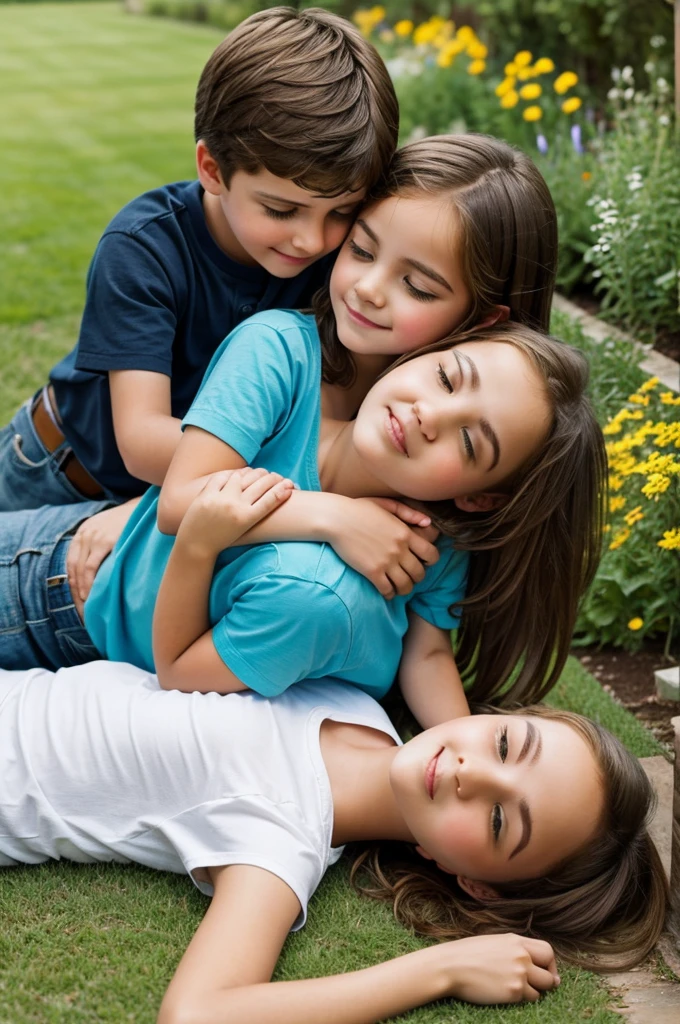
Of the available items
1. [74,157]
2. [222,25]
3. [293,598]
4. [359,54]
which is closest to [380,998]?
[293,598]

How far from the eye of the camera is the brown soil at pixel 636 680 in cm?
320

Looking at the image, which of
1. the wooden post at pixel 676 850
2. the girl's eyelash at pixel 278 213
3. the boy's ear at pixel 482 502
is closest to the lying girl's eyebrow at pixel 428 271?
the girl's eyelash at pixel 278 213

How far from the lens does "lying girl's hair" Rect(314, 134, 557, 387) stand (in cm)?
243

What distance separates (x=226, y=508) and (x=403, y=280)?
0.62 meters

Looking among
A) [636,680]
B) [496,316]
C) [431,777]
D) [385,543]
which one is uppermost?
[496,316]

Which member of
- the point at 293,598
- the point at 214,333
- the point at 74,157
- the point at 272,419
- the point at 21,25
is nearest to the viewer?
the point at 293,598

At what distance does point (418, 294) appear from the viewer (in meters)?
2.47

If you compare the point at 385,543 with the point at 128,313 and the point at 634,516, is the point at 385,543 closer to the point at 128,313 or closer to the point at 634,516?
the point at 128,313

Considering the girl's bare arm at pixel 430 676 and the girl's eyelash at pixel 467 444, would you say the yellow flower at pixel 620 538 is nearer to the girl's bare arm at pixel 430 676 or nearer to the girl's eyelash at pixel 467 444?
the girl's bare arm at pixel 430 676

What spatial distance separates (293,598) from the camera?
7.83ft

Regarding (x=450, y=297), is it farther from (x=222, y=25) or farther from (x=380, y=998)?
(x=222, y=25)

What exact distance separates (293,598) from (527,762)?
57 centimetres

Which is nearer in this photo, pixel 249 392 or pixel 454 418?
pixel 454 418

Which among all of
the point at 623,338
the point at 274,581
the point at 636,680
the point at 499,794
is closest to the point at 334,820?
the point at 499,794
